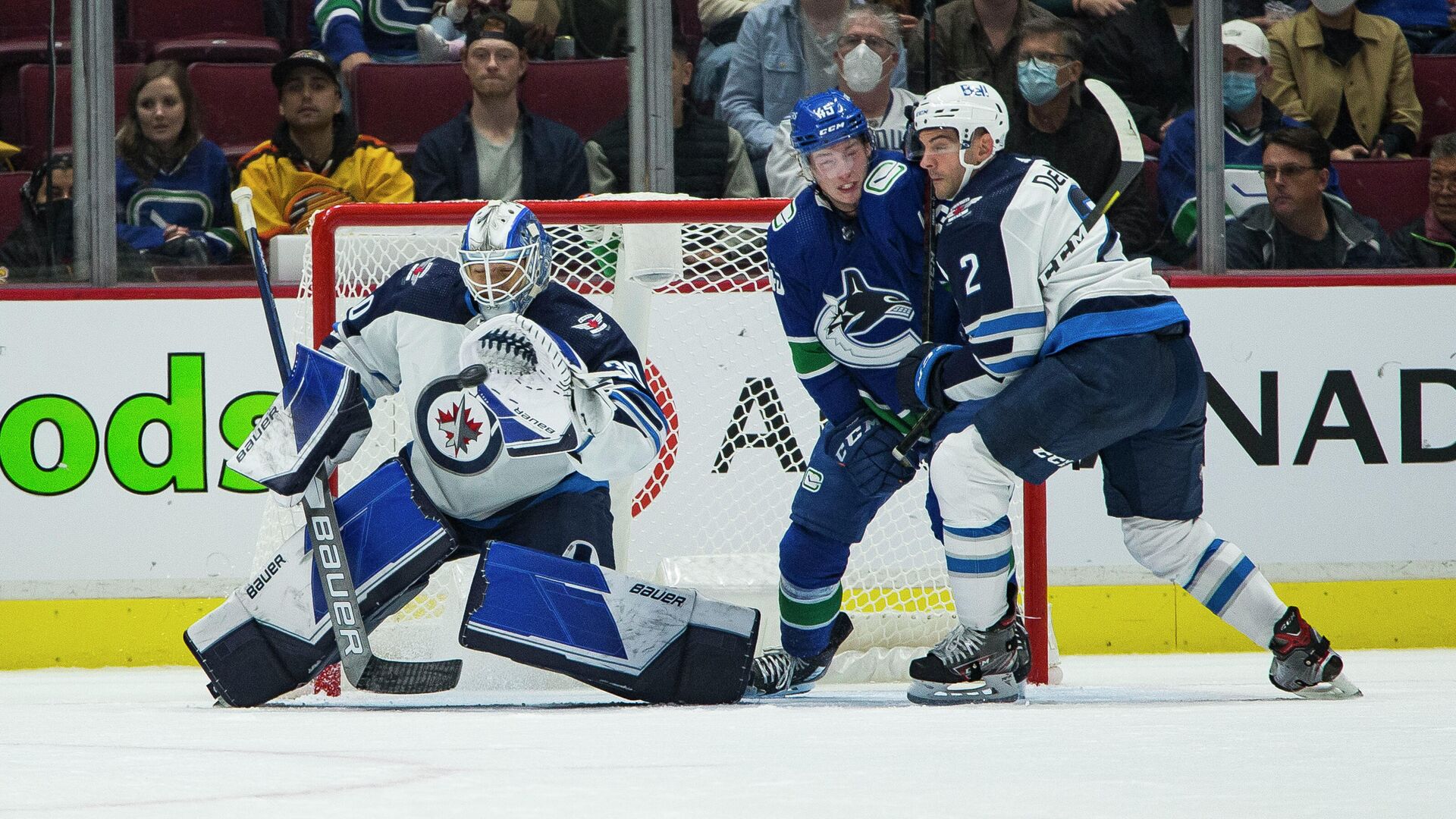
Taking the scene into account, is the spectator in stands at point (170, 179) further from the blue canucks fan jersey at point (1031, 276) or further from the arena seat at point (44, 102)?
the blue canucks fan jersey at point (1031, 276)

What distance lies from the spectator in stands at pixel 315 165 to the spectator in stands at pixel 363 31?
3.3 inches

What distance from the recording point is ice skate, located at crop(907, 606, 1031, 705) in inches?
115

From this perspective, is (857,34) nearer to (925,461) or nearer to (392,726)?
(925,461)

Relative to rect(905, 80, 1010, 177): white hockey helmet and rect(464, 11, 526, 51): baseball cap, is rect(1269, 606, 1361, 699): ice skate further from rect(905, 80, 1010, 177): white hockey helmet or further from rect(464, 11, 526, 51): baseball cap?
rect(464, 11, 526, 51): baseball cap

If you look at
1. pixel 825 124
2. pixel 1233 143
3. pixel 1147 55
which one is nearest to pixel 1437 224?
pixel 1233 143

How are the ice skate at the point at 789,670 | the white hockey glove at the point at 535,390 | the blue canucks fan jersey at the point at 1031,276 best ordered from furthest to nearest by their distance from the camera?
the ice skate at the point at 789,670, the white hockey glove at the point at 535,390, the blue canucks fan jersey at the point at 1031,276

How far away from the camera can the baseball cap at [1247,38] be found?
4.51m

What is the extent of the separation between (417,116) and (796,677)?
198 centimetres

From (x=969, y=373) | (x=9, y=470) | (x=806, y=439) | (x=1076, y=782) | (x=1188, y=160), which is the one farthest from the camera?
(x=1188, y=160)

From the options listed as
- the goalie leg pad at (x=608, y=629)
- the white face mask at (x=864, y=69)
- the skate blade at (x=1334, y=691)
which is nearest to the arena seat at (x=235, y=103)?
the white face mask at (x=864, y=69)

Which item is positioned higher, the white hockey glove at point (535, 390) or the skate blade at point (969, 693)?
the white hockey glove at point (535, 390)

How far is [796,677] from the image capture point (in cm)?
331

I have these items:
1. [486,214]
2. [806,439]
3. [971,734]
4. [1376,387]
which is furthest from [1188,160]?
[971,734]

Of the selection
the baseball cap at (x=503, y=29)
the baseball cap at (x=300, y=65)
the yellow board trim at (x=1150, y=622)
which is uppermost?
the baseball cap at (x=503, y=29)
